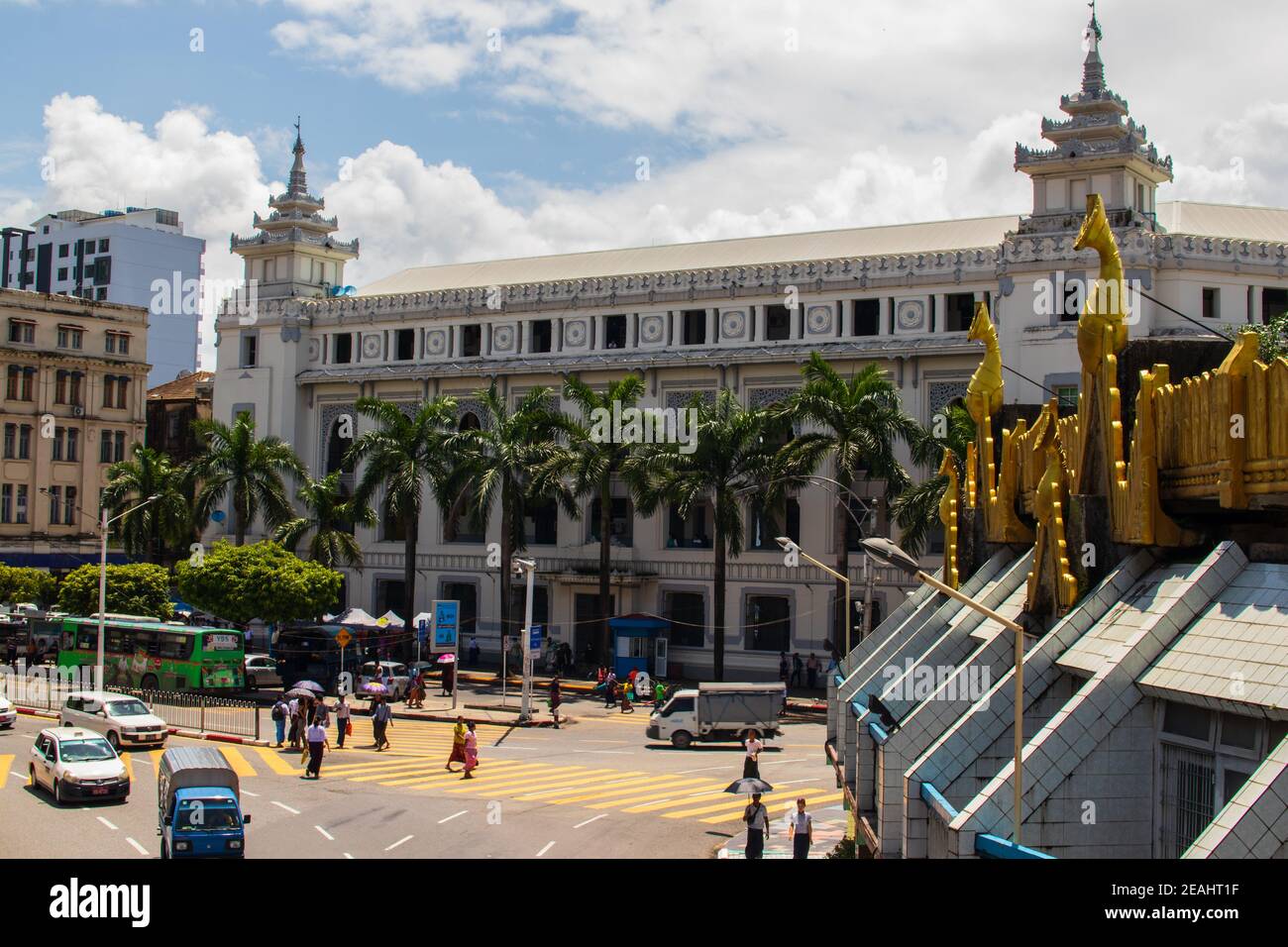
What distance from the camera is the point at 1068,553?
20.1 m

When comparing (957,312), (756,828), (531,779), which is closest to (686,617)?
(957,312)

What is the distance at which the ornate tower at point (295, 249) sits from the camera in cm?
7094

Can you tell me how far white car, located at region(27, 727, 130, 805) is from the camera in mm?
26844

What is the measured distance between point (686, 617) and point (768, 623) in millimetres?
3749

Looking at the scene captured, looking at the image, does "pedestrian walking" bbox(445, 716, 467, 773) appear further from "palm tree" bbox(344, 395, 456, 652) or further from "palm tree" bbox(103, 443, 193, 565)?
"palm tree" bbox(103, 443, 193, 565)

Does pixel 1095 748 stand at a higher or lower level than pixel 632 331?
lower

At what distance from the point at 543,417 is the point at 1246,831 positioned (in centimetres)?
4342

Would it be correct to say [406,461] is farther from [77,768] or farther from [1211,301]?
[1211,301]

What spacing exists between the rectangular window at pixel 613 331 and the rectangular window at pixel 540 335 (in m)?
3.20

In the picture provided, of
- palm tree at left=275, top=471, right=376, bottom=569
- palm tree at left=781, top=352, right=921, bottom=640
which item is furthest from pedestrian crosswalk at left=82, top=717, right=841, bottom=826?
palm tree at left=275, top=471, right=376, bottom=569

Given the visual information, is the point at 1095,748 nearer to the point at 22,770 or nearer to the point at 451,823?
the point at 451,823

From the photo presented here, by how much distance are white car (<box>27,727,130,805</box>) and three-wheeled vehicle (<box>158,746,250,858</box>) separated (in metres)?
5.36
